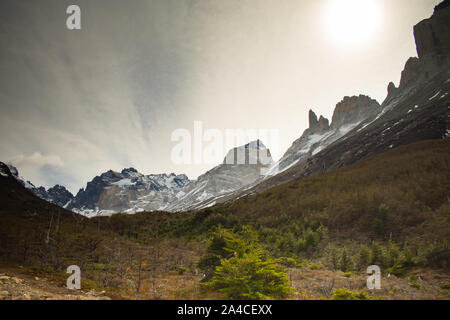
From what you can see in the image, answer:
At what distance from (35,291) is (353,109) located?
558ft

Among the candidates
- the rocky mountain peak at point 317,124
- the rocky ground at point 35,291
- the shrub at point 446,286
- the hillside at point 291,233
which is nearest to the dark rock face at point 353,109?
the rocky mountain peak at point 317,124

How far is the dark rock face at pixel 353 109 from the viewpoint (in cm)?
13875

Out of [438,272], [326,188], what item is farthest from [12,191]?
[438,272]

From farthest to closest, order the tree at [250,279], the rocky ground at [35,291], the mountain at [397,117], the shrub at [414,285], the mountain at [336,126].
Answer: the mountain at [336,126]
the mountain at [397,117]
the shrub at [414,285]
the tree at [250,279]
the rocky ground at [35,291]

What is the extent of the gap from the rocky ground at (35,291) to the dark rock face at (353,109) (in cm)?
15793

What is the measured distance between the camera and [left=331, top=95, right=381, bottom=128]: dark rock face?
455 ft

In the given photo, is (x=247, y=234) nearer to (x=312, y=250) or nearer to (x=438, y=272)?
(x=312, y=250)

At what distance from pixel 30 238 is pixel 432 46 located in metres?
137

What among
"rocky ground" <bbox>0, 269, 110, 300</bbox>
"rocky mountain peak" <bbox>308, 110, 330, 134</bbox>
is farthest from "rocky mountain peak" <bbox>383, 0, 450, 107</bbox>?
"rocky ground" <bbox>0, 269, 110, 300</bbox>

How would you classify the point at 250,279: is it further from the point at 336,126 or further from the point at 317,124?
the point at 317,124

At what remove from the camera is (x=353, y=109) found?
145375mm

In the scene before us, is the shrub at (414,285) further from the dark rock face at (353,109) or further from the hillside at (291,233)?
the dark rock face at (353,109)

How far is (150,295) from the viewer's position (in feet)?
25.2

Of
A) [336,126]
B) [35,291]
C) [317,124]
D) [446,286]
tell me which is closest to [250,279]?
[35,291]
